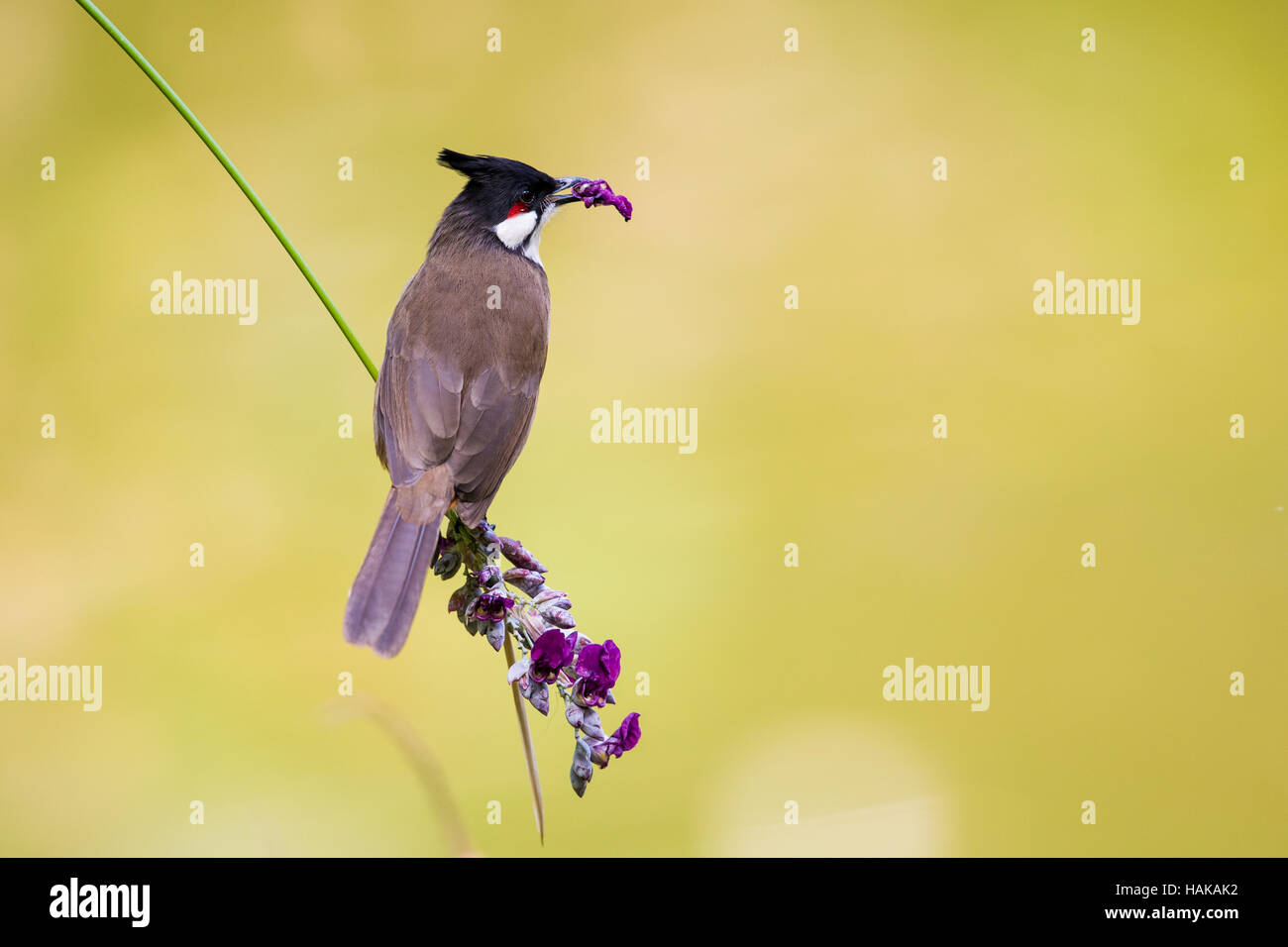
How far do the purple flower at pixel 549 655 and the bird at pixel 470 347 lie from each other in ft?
1.31

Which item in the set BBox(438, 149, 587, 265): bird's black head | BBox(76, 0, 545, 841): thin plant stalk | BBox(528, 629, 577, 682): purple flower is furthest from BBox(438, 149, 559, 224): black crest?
BBox(528, 629, 577, 682): purple flower

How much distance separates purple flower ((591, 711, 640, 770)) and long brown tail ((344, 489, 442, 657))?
11.0 inches

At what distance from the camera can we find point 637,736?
104cm

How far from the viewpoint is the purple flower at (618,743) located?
1037mm

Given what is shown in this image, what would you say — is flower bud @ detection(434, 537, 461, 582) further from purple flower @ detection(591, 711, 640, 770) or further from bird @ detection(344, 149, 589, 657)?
purple flower @ detection(591, 711, 640, 770)

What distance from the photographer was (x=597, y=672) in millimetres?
1059

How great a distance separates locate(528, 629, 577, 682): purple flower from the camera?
1059 mm

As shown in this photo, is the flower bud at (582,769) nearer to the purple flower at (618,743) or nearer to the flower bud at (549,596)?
the purple flower at (618,743)

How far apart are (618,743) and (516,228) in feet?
3.47

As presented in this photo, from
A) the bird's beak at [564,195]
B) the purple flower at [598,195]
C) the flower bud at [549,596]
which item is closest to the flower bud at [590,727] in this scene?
the flower bud at [549,596]

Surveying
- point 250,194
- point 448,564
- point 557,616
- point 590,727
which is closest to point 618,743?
point 590,727

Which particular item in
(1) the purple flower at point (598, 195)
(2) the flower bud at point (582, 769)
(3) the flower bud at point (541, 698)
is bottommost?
(2) the flower bud at point (582, 769)

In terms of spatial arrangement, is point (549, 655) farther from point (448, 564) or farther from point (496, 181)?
point (496, 181)

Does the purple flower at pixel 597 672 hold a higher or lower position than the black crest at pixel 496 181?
lower
